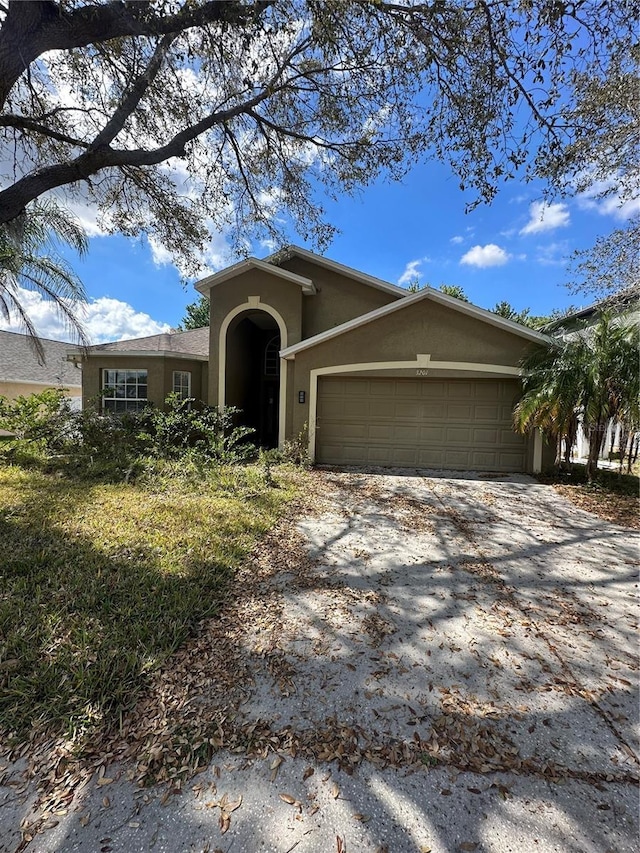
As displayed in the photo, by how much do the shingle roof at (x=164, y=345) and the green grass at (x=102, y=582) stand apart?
253 inches

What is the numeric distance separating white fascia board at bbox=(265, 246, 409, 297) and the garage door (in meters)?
3.76

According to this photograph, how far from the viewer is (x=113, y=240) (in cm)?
931

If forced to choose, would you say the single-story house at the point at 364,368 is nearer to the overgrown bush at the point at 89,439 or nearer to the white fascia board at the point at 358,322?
the white fascia board at the point at 358,322

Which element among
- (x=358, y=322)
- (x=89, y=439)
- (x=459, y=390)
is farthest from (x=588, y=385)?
(x=89, y=439)

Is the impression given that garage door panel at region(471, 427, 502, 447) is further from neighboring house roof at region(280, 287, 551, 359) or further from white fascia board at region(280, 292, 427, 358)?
white fascia board at region(280, 292, 427, 358)

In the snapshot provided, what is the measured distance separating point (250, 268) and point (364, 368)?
205 inches

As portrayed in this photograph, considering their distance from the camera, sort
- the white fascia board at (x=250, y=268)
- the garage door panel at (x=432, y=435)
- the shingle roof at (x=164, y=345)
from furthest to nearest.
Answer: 1. the shingle roof at (x=164, y=345)
2. the white fascia board at (x=250, y=268)
3. the garage door panel at (x=432, y=435)

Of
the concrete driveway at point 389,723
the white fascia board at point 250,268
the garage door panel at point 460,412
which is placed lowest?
the concrete driveway at point 389,723

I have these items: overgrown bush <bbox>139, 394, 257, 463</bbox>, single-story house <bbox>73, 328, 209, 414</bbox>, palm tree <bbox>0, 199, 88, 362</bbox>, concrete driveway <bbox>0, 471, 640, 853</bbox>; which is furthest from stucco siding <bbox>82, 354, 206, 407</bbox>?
concrete driveway <bbox>0, 471, 640, 853</bbox>

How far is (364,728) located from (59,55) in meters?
10.2

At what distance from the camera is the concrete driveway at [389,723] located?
1721 mm

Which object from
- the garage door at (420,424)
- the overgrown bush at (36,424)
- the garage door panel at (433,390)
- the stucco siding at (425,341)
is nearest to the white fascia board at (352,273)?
the stucco siding at (425,341)

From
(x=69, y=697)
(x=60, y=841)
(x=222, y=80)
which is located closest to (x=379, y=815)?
(x=60, y=841)

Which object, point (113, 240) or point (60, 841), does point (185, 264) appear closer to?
point (113, 240)
